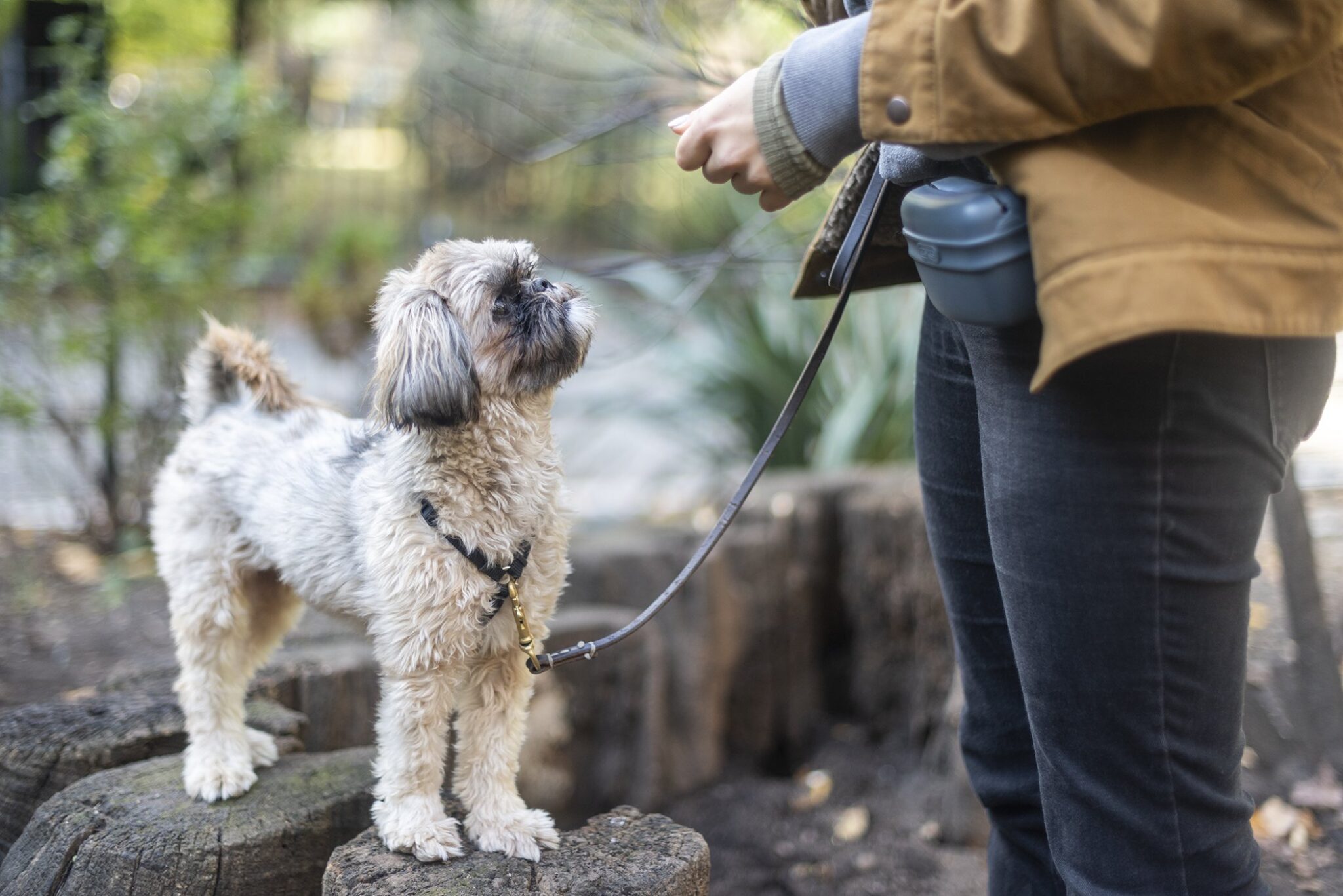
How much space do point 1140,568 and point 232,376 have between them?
1976 millimetres

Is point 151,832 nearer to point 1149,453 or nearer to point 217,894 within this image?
point 217,894

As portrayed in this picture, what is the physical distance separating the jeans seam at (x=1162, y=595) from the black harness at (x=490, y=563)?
1.07 metres

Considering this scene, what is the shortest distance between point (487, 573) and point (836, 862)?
77.0 inches

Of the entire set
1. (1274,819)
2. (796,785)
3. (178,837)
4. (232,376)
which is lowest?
(796,785)

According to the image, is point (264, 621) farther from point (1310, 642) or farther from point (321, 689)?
point (1310, 642)

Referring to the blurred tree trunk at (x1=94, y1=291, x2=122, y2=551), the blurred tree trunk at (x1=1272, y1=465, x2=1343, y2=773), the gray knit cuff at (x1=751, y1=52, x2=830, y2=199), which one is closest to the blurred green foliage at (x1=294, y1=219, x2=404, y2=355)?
the blurred tree trunk at (x1=94, y1=291, x2=122, y2=551)

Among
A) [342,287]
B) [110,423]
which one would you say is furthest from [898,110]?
[342,287]

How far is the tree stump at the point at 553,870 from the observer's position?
71.9 inches

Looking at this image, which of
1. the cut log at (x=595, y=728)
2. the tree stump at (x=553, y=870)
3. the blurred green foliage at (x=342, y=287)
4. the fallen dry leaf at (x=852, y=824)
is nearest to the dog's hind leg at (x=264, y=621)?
the tree stump at (x=553, y=870)

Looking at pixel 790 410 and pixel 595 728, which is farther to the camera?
pixel 595 728

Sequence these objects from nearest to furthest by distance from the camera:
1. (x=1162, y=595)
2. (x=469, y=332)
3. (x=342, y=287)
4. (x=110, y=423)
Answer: (x=1162, y=595)
(x=469, y=332)
(x=110, y=423)
(x=342, y=287)

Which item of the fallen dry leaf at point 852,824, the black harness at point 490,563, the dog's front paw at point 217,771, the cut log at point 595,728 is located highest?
the black harness at point 490,563

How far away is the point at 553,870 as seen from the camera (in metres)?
1.89

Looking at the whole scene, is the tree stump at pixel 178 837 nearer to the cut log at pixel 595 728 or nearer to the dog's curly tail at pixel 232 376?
the dog's curly tail at pixel 232 376
